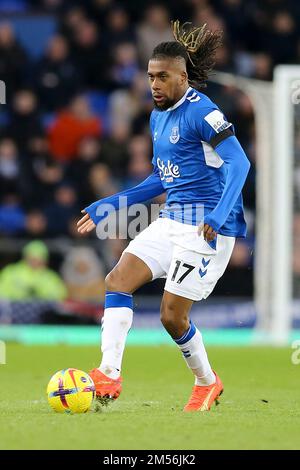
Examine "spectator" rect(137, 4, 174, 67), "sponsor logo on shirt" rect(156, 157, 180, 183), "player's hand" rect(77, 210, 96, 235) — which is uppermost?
"spectator" rect(137, 4, 174, 67)

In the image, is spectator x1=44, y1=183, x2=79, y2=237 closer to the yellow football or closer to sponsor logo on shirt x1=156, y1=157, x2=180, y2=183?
sponsor logo on shirt x1=156, y1=157, x2=180, y2=183

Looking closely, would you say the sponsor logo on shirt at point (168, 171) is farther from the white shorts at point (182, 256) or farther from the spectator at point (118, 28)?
the spectator at point (118, 28)

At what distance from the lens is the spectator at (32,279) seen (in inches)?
615

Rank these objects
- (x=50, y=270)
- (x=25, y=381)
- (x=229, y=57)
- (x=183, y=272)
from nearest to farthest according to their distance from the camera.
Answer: (x=183, y=272) < (x=25, y=381) < (x=50, y=270) < (x=229, y=57)

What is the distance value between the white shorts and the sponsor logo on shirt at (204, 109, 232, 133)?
623mm

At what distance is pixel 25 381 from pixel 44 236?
6.47 meters

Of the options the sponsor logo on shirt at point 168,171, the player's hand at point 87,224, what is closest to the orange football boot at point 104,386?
the player's hand at point 87,224

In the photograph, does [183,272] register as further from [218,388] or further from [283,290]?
[283,290]

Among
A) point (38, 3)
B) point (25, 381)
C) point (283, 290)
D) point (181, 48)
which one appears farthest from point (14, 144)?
point (181, 48)

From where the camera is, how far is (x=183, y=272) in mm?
7191

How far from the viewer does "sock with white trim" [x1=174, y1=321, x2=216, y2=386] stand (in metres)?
7.36

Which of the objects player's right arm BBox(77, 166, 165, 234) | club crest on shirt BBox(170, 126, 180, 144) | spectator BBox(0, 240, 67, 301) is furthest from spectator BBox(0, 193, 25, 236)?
club crest on shirt BBox(170, 126, 180, 144)

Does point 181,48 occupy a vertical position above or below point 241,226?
above

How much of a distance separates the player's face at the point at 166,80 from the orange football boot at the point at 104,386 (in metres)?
1.69
